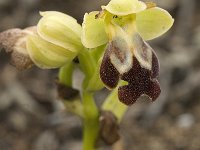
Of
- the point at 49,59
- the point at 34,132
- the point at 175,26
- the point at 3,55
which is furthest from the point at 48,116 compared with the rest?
the point at 49,59

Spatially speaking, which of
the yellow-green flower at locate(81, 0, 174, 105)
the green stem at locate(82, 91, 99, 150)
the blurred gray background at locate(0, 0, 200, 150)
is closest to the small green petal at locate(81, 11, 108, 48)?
the yellow-green flower at locate(81, 0, 174, 105)

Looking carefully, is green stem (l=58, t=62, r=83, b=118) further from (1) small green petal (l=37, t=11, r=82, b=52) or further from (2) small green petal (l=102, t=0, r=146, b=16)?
(2) small green petal (l=102, t=0, r=146, b=16)

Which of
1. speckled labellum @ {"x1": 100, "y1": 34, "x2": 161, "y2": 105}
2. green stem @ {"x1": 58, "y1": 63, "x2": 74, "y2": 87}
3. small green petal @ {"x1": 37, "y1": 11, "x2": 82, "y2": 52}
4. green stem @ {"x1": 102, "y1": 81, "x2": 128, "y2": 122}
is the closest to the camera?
speckled labellum @ {"x1": 100, "y1": 34, "x2": 161, "y2": 105}

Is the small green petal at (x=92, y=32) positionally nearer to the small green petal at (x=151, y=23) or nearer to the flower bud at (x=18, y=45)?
the small green petal at (x=151, y=23)

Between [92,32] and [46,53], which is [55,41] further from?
[92,32]

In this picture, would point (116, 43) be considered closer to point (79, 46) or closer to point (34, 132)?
point (79, 46)

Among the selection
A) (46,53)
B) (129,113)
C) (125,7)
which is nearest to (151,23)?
(125,7)
